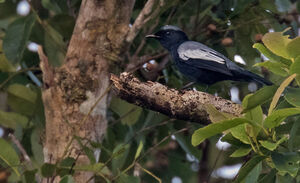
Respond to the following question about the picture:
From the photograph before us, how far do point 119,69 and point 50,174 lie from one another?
129 centimetres

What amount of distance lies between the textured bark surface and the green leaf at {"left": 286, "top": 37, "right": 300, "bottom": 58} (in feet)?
2.85

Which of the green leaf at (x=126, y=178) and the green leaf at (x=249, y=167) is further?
the green leaf at (x=126, y=178)

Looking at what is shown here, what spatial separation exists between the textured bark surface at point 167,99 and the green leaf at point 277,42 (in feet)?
2.73

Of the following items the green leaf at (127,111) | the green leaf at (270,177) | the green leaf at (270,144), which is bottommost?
the green leaf at (127,111)

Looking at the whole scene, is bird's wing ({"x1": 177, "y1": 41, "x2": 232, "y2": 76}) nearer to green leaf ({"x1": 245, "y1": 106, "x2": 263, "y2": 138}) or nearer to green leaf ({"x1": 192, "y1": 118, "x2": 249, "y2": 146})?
green leaf ({"x1": 245, "y1": 106, "x2": 263, "y2": 138})

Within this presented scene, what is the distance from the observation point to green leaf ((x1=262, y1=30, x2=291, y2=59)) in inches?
101

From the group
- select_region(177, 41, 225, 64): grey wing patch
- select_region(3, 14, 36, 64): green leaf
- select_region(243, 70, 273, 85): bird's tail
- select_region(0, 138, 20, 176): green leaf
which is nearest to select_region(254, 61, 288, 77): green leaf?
select_region(243, 70, 273, 85): bird's tail

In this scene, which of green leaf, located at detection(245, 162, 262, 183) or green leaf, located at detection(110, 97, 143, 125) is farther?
green leaf, located at detection(110, 97, 143, 125)

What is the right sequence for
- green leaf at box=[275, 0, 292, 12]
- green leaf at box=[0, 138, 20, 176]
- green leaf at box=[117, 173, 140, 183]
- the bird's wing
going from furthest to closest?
1. the bird's wing
2. green leaf at box=[275, 0, 292, 12]
3. green leaf at box=[117, 173, 140, 183]
4. green leaf at box=[0, 138, 20, 176]

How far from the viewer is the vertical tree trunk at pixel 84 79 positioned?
4168mm

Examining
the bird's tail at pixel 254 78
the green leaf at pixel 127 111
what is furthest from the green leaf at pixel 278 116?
the green leaf at pixel 127 111

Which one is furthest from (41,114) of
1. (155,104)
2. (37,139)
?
(155,104)

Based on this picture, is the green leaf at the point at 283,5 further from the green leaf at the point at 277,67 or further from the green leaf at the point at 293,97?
the green leaf at the point at 293,97

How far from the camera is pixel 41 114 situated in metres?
4.89
